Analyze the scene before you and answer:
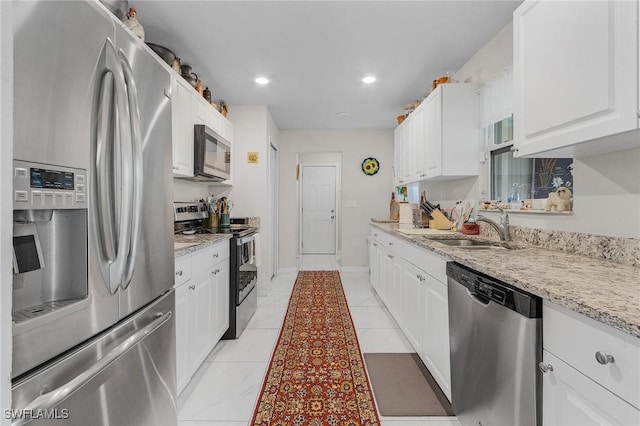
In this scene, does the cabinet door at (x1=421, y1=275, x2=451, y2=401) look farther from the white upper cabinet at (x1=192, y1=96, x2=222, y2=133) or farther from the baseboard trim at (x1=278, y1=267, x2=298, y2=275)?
the baseboard trim at (x1=278, y1=267, x2=298, y2=275)

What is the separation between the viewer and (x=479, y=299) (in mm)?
1337

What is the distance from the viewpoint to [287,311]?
11.4 ft

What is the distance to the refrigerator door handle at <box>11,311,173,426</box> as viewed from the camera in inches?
27.8

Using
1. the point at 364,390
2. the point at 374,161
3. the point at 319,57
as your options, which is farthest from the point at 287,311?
the point at 374,161

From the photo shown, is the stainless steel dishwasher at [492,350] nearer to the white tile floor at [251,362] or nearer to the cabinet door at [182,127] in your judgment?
the white tile floor at [251,362]

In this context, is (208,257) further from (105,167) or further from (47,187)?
(47,187)

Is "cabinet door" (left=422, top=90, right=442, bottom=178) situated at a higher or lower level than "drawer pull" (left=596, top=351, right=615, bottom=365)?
higher

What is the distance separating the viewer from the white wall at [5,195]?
1.75 ft

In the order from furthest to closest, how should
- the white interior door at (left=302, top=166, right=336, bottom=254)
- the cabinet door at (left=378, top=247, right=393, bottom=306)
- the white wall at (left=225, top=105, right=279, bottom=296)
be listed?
the white interior door at (left=302, top=166, right=336, bottom=254)
the white wall at (left=225, top=105, right=279, bottom=296)
the cabinet door at (left=378, top=247, right=393, bottom=306)

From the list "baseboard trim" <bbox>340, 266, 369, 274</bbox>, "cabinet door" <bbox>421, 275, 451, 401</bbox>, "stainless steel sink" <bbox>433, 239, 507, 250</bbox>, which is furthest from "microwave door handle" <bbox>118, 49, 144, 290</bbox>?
"baseboard trim" <bbox>340, 266, 369, 274</bbox>

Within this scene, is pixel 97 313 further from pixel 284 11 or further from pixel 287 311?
pixel 287 311

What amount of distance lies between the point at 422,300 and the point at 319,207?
5.43m

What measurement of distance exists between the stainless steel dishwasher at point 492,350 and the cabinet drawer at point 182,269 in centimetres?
142

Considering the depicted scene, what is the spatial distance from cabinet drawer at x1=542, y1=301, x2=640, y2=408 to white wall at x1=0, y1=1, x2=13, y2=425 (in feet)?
4.01
